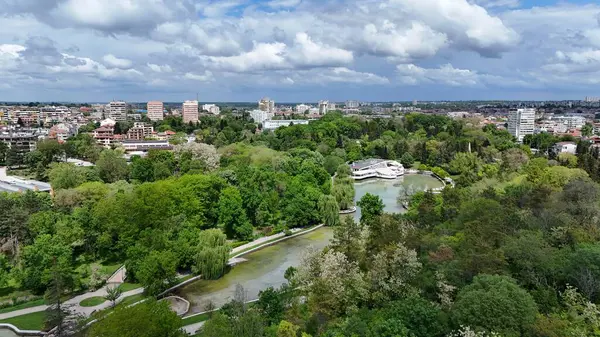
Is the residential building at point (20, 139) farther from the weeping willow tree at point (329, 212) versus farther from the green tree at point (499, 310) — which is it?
the green tree at point (499, 310)

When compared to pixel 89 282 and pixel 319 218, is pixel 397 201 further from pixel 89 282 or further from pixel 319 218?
pixel 89 282

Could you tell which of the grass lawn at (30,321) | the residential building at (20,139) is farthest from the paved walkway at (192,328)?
the residential building at (20,139)

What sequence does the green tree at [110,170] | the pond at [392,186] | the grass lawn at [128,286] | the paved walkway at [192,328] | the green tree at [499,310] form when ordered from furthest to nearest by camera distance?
the pond at [392,186] → the green tree at [110,170] → the grass lawn at [128,286] → the paved walkway at [192,328] → the green tree at [499,310]

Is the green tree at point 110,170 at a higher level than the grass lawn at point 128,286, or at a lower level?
higher

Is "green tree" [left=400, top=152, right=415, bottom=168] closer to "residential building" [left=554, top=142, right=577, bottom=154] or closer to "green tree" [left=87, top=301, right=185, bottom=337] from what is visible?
"residential building" [left=554, top=142, right=577, bottom=154]

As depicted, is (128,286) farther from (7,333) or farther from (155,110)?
(155,110)

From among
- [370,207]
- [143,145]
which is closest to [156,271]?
[370,207]
